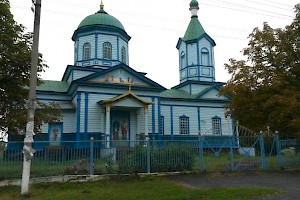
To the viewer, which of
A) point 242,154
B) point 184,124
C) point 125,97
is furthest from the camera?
point 184,124

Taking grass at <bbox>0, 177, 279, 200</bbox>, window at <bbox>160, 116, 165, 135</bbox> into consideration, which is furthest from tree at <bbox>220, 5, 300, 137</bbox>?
window at <bbox>160, 116, 165, 135</bbox>

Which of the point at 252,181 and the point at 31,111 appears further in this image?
the point at 252,181

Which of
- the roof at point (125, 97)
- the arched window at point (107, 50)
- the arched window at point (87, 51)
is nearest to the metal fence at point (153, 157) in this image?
the roof at point (125, 97)

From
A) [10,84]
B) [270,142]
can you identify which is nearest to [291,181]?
[270,142]

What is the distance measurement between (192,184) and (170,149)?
2.36 m

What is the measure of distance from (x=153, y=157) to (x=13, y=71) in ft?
20.9

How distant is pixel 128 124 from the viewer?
25.3m

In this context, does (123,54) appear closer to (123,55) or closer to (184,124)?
(123,55)

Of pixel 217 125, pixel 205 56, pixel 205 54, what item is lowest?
pixel 217 125

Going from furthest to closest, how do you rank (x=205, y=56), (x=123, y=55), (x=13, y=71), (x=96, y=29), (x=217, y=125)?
(x=205, y=56), (x=217, y=125), (x=123, y=55), (x=96, y=29), (x=13, y=71)

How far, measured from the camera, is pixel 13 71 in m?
12.7

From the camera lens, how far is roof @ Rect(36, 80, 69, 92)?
25.5 meters

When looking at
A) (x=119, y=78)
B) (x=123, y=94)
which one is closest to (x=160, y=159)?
(x=123, y=94)

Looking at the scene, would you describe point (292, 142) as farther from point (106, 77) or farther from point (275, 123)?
point (106, 77)
